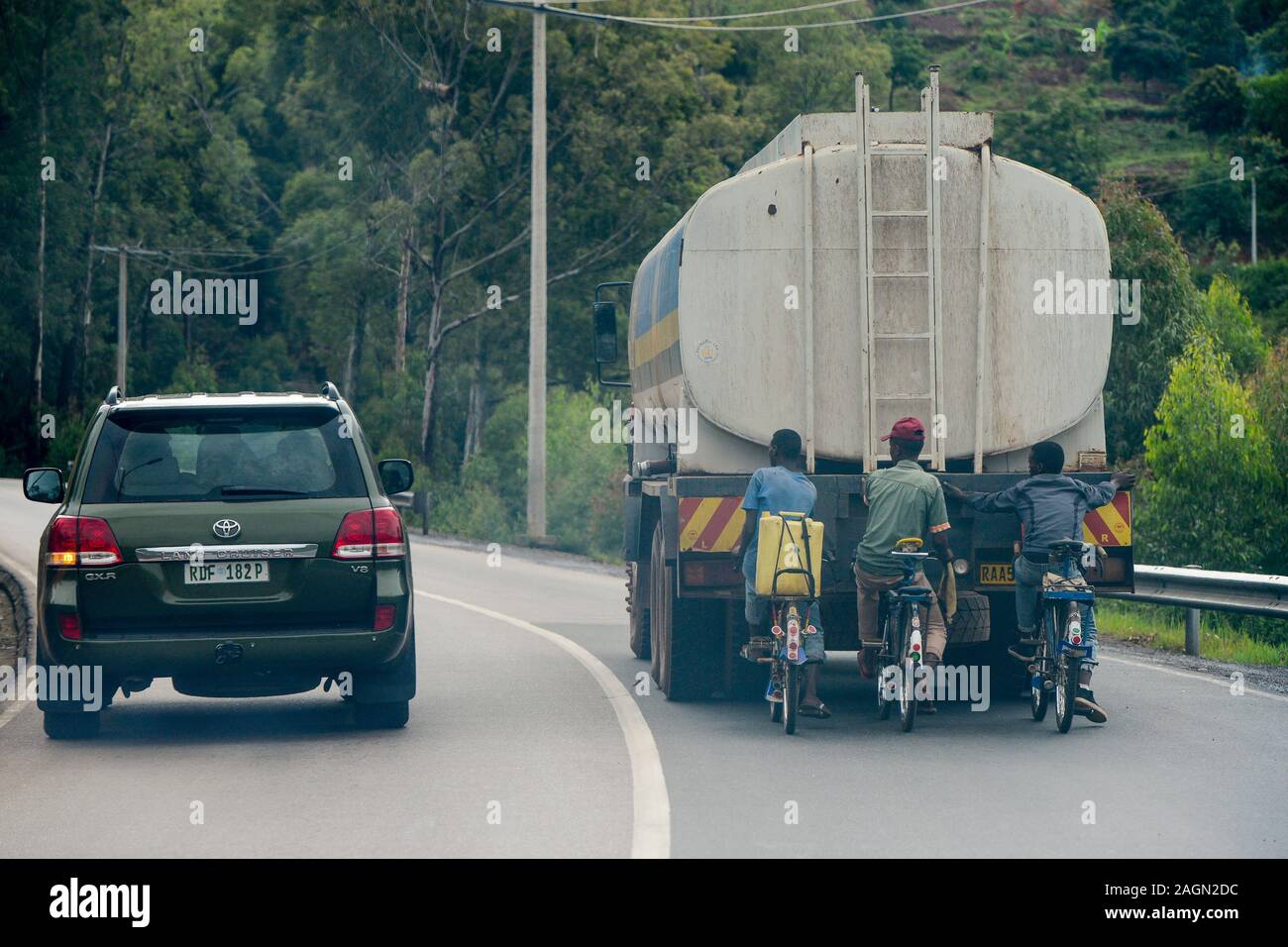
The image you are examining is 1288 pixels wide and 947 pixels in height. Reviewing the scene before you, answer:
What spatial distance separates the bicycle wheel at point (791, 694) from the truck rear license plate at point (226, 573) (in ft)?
9.80

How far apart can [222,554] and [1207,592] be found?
27.9ft

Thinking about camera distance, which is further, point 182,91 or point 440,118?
point 182,91

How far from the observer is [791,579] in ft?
34.7

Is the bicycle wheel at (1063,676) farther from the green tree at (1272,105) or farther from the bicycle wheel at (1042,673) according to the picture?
the green tree at (1272,105)

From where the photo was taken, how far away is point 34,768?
9.45 m

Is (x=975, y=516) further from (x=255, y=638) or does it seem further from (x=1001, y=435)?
(x=255, y=638)

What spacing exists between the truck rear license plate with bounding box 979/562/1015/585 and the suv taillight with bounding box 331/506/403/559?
11.8 feet

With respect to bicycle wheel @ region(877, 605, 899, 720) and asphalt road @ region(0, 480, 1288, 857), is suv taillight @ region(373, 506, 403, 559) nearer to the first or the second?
asphalt road @ region(0, 480, 1288, 857)

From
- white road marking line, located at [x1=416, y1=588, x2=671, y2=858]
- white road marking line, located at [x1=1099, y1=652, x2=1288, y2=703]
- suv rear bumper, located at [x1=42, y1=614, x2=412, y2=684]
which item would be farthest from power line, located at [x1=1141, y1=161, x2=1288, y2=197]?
suv rear bumper, located at [x1=42, y1=614, x2=412, y2=684]

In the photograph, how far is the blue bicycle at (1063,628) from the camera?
34.6 feet

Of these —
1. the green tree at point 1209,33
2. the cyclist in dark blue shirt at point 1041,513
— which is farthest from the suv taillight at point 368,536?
the green tree at point 1209,33

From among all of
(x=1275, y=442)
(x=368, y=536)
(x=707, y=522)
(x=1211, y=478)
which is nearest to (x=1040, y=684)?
(x=707, y=522)

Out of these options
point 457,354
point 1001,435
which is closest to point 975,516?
point 1001,435
